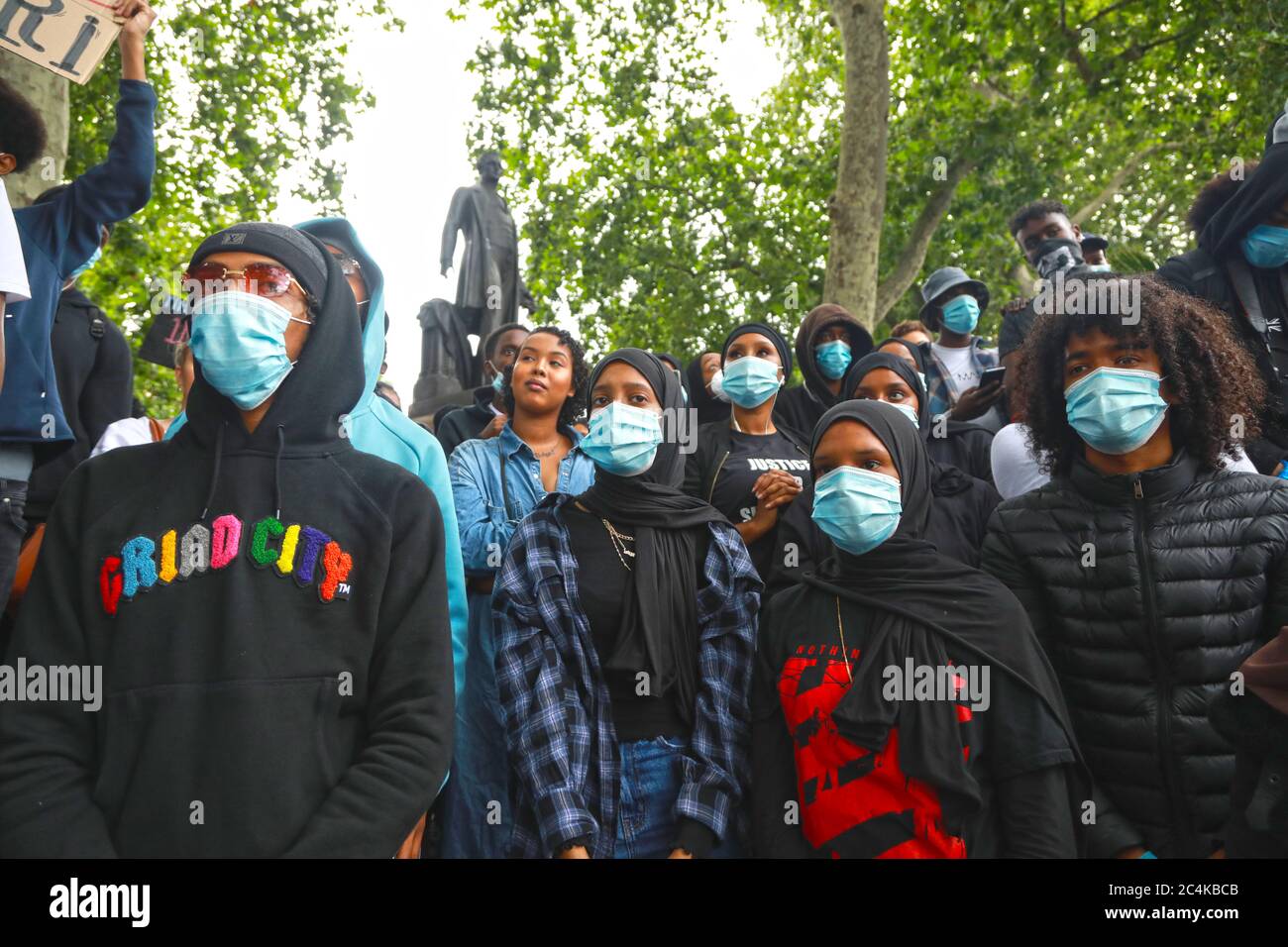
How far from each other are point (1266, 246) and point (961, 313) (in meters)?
2.43

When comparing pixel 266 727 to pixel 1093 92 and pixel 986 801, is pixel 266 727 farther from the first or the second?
pixel 1093 92

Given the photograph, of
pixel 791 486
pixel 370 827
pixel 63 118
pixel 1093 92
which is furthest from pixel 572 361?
pixel 1093 92

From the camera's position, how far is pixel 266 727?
197 centimetres

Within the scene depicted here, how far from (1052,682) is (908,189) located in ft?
48.0

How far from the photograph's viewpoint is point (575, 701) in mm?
2809

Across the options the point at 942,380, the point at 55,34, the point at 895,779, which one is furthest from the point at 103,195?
the point at 942,380

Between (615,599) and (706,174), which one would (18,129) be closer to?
(615,599)

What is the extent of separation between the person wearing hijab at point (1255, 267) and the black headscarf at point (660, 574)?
2132 mm

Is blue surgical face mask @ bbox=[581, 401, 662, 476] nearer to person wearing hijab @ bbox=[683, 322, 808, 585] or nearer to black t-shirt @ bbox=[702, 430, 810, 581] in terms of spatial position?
person wearing hijab @ bbox=[683, 322, 808, 585]

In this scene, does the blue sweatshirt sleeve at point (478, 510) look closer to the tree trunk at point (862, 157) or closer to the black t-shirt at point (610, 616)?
the black t-shirt at point (610, 616)

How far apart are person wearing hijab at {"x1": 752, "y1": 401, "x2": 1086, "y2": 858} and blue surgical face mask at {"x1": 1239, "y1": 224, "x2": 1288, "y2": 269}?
199cm

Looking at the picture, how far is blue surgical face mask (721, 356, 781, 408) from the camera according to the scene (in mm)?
4434

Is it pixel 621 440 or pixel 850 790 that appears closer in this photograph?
pixel 850 790

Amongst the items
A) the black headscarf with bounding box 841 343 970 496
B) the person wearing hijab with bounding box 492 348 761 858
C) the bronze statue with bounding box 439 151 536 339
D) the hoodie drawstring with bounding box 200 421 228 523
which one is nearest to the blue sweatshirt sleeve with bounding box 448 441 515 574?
the person wearing hijab with bounding box 492 348 761 858
